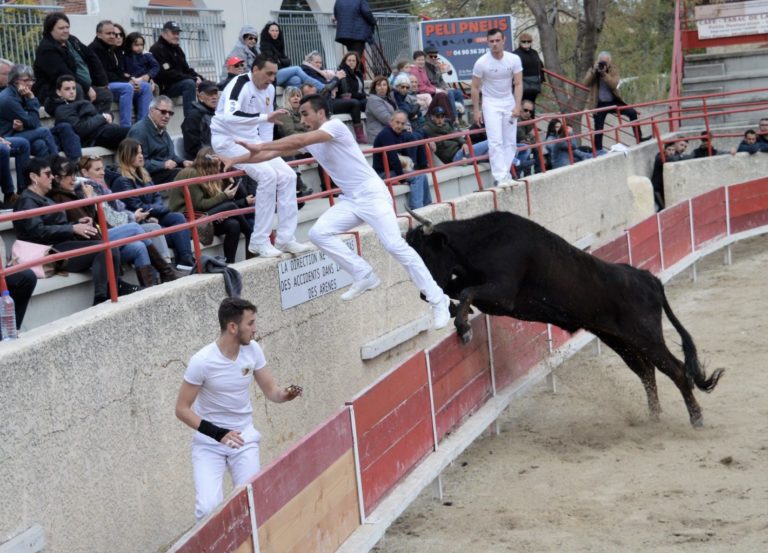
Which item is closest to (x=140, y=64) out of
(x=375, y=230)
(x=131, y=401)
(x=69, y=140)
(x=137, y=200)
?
(x=69, y=140)

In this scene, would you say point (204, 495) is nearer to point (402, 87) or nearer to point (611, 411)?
point (611, 411)

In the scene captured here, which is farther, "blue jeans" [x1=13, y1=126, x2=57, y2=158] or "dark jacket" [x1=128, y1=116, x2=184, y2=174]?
"dark jacket" [x1=128, y1=116, x2=184, y2=174]

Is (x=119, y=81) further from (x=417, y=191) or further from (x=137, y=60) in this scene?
(x=417, y=191)

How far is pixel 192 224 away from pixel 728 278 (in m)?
11.2

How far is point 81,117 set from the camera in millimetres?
11094

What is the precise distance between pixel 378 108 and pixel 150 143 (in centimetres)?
532

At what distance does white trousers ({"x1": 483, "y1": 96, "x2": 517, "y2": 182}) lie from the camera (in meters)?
13.8

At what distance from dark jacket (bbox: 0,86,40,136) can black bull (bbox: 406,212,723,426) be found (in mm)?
3464

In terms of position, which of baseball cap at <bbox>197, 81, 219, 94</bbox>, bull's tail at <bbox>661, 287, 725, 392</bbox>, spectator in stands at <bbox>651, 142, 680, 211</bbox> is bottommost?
bull's tail at <bbox>661, 287, 725, 392</bbox>

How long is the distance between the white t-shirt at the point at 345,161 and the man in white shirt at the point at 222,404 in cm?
224

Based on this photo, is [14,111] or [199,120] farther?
[199,120]

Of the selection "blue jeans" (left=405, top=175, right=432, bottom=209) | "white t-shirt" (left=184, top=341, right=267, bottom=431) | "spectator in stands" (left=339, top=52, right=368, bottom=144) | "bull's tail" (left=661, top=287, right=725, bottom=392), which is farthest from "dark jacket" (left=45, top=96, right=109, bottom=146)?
"spectator in stands" (left=339, top=52, right=368, bottom=144)

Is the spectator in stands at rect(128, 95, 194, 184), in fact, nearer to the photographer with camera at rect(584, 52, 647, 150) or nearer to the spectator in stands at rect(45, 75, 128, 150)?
the spectator in stands at rect(45, 75, 128, 150)

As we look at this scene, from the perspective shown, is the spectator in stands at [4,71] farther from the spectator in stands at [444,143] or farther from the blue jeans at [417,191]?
the spectator in stands at [444,143]
